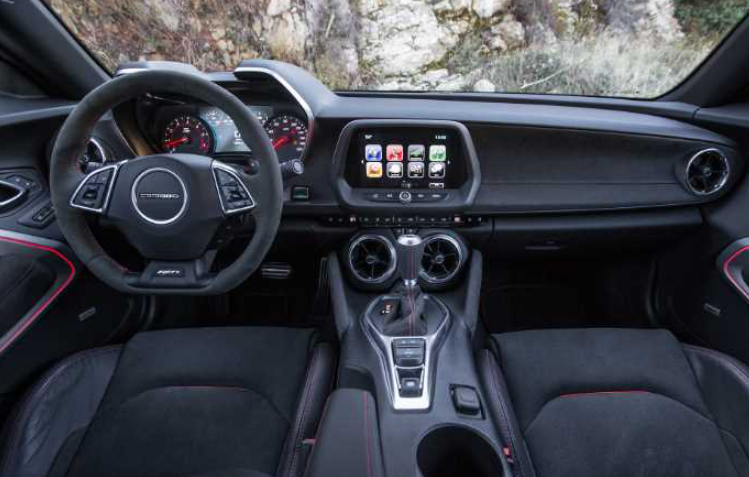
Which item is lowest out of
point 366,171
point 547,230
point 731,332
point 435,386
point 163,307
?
point 163,307

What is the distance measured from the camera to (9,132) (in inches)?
63.8

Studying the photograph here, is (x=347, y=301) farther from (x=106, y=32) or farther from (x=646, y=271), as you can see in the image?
(x=106, y=32)

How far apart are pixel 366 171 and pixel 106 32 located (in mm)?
2013

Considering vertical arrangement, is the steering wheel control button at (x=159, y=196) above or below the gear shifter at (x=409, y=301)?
above

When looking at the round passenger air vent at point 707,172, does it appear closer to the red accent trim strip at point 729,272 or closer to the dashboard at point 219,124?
the red accent trim strip at point 729,272

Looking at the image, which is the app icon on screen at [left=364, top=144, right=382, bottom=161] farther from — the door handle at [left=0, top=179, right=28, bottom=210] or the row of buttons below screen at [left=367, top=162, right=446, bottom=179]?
the door handle at [left=0, top=179, right=28, bottom=210]

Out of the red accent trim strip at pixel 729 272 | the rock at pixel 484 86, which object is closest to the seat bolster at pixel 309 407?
the rock at pixel 484 86

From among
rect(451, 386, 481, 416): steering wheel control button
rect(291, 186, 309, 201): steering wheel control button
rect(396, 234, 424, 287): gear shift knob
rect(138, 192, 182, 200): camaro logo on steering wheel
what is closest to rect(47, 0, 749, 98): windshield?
rect(291, 186, 309, 201): steering wheel control button

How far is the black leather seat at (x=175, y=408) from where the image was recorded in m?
1.39

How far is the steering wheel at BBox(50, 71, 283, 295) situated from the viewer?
1244 millimetres

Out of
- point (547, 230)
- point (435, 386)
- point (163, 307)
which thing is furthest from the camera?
point (163, 307)

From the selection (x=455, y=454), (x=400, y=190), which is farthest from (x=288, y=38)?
(x=455, y=454)

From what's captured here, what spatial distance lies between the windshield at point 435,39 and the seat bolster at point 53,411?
122cm

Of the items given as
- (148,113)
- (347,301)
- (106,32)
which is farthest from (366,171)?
(106,32)
